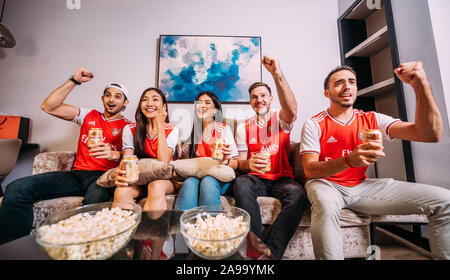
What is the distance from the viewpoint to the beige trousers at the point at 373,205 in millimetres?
799

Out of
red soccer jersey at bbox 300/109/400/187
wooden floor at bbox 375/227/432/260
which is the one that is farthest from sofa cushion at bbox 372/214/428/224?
wooden floor at bbox 375/227/432/260

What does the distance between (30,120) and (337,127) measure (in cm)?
312

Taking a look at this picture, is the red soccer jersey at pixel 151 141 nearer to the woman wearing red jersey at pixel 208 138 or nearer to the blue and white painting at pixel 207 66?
the woman wearing red jersey at pixel 208 138

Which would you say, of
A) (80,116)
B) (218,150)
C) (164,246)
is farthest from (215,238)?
(80,116)

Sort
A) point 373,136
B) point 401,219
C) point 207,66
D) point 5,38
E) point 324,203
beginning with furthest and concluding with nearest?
point 207,66
point 5,38
point 401,219
point 324,203
point 373,136

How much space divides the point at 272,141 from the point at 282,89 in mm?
423

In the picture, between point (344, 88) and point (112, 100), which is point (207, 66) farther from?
point (344, 88)

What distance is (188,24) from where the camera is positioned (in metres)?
2.04

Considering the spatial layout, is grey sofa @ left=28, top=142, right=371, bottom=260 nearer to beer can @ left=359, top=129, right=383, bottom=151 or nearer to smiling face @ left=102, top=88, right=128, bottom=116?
beer can @ left=359, top=129, right=383, bottom=151

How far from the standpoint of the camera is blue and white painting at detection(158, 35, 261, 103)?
6.47 ft

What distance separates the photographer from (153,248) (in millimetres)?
549

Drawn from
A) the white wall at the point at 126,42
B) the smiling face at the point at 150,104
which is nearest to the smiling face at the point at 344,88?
the white wall at the point at 126,42
